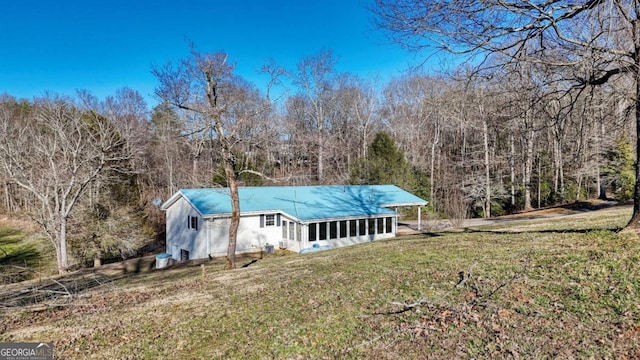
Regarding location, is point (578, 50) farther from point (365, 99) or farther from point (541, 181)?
point (365, 99)

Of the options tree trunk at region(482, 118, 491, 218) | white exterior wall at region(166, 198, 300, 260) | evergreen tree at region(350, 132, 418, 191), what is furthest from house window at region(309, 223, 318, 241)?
tree trunk at region(482, 118, 491, 218)

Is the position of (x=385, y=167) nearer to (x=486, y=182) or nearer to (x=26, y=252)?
(x=486, y=182)

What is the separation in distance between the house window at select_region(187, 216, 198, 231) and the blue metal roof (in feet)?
3.17

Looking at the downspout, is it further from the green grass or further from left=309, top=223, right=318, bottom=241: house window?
the green grass

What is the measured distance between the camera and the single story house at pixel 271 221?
2038 centimetres

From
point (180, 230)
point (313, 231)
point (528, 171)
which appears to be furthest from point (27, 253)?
point (528, 171)

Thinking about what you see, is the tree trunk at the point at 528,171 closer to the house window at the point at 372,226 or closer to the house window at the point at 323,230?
the house window at the point at 372,226

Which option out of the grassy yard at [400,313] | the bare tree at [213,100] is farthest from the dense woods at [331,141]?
the grassy yard at [400,313]

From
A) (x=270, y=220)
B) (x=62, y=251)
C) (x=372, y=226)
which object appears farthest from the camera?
(x=372, y=226)

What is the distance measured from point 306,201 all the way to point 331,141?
15.6 meters

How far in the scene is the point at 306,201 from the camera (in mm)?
23391

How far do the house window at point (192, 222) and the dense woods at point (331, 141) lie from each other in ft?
8.38

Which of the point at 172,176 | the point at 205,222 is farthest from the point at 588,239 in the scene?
the point at 172,176

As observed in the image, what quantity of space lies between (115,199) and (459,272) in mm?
23189
